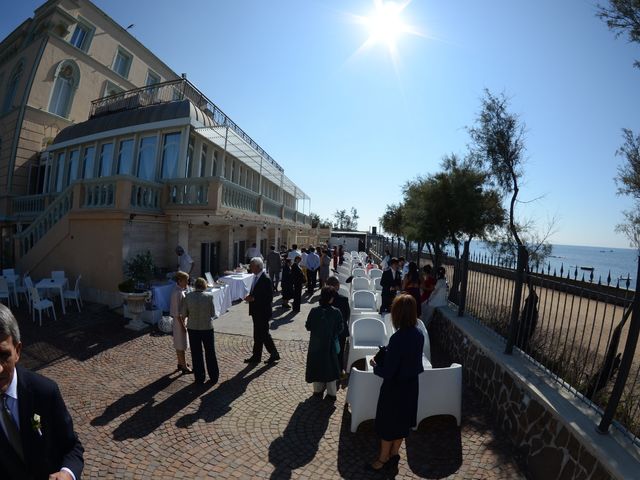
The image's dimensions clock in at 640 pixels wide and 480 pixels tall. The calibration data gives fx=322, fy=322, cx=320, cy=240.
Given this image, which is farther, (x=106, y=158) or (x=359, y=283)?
(x=106, y=158)

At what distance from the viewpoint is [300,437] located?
4.06 metres

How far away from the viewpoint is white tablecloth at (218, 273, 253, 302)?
35.3 feet

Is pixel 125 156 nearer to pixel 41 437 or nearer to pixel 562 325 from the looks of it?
pixel 41 437

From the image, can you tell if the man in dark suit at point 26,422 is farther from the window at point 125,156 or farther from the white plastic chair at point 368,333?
the window at point 125,156

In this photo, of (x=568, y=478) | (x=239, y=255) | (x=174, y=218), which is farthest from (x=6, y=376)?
Result: (x=239, y=255)

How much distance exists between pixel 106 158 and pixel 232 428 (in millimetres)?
14751

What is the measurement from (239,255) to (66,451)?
55.2 feet

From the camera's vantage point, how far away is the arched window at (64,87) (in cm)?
1727

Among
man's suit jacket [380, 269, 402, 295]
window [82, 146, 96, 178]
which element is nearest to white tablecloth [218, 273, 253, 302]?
man's suit jacket [380, 269, 402, 295]

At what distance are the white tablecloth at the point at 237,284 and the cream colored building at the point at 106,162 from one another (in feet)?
7.12

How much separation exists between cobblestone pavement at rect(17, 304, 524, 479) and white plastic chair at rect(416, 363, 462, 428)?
0.26 meters

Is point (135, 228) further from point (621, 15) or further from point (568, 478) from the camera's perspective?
point (621, 15)

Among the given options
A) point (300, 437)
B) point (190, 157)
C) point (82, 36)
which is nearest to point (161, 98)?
point (190, 157)

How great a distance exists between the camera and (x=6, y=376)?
158 cm
